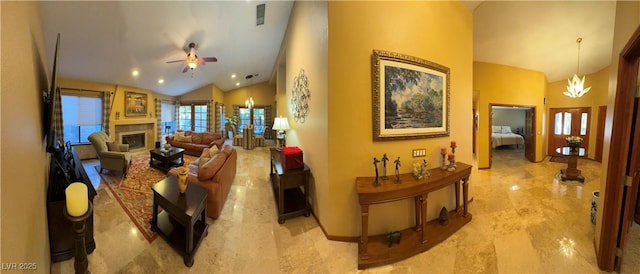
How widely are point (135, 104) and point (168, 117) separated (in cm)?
197

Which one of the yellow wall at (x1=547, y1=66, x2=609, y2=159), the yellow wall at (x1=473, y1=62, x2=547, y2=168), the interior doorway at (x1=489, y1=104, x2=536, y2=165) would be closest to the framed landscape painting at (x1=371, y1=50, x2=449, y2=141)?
the yellow wall at (x1=473, y1=62, x2=547, y2=168)

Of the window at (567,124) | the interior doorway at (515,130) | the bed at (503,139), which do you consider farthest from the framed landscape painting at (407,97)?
the window at (567,124)

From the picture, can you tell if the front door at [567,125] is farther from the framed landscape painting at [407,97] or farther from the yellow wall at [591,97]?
the framed landscape painting at [407,97]

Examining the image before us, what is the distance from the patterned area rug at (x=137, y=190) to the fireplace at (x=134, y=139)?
72.3 inches

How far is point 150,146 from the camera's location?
7.69 metres

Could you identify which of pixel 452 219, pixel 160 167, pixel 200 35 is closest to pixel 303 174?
pixel 452 219

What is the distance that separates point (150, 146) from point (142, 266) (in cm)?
747

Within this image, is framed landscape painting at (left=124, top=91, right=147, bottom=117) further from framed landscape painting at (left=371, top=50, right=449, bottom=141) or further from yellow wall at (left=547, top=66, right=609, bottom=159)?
yellow wall at (left=547, top=66, right=609, bottom=159)

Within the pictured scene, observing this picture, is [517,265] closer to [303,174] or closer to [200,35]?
[303,174]

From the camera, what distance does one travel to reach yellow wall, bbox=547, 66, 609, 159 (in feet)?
19.5

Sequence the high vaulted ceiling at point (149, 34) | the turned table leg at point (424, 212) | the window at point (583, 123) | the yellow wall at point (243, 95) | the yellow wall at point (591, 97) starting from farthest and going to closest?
the yellow wall at point (243, 95) < the window at point (583, 123) < the yellow wall at point (591, 97) < the high vaulted ceiling at point (149, 34) < the turned table leg at point (424, 212)

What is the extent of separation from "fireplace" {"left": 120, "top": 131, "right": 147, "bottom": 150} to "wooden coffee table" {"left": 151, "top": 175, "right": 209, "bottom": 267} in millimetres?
6001

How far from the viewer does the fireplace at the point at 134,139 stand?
6699mm

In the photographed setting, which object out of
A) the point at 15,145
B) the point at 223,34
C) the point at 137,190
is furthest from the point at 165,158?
the point at 15,145
